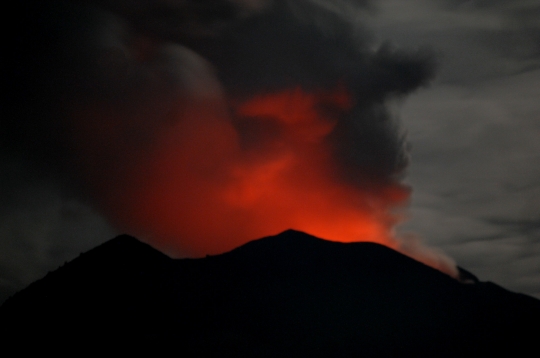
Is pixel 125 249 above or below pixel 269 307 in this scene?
Result: above

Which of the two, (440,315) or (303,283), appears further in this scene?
(303,283)

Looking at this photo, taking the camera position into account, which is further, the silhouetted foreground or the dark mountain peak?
the dark mountain peak

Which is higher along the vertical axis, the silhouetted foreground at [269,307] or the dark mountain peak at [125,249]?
the dark mountain peak at [125,249]

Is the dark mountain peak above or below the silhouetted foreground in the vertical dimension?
above

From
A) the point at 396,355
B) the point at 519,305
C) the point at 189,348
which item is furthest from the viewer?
the point at 519,305

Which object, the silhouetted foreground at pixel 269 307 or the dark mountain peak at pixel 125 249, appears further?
the dark mountain peak at pixel 125 249

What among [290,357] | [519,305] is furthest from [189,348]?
[519,305]

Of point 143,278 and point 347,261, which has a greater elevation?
point 347,261

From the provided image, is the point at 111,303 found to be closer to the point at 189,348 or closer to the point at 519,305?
the point at 189,348
